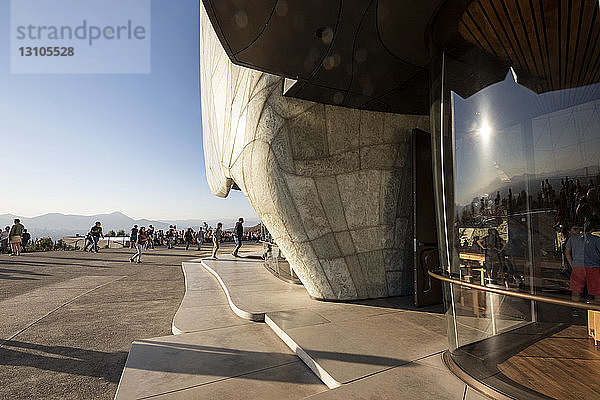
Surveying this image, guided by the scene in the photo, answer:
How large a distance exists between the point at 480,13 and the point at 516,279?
2641 mm

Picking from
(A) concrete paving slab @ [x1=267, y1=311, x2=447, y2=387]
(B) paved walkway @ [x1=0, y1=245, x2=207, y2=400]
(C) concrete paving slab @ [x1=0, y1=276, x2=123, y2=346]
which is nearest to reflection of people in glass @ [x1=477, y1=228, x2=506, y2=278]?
(A) concrete paving slab @ [x1=267, y1=311, x2=447, y2=387]

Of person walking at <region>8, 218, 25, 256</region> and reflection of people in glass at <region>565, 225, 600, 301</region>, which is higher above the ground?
reflection of people in glass at <region>565, 225, 600, 301</region>

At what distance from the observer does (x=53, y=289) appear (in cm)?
916

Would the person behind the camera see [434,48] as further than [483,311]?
Yes

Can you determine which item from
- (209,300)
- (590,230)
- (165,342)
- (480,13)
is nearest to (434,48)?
(480,13)

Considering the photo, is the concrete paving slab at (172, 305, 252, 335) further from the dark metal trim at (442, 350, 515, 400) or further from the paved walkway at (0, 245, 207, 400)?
the dark metal trim at (442, 350, 515, 400)

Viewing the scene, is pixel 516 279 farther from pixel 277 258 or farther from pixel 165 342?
pixel 277 258

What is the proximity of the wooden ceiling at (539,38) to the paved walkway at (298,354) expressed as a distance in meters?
3.05

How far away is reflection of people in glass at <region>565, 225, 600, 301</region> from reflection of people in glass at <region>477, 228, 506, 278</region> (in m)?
0.55

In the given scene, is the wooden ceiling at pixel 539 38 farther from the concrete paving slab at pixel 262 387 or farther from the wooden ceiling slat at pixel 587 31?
the concrete paving slab at pixel 262 387

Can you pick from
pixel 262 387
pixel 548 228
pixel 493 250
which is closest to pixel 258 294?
pixel 262 387

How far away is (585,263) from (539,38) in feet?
6.90

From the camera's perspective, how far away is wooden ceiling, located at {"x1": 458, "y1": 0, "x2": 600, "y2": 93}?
9.14 ft

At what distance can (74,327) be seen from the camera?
5.74 meters
